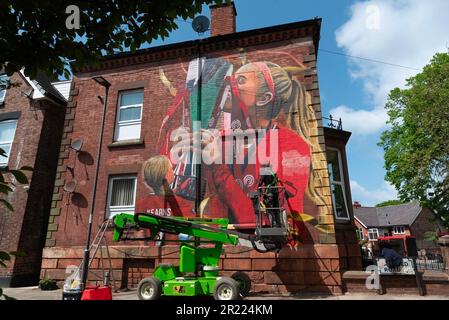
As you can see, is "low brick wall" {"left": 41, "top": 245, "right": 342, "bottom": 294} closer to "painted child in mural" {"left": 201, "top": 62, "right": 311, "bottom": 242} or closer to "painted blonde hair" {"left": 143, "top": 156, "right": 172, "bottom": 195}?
"painted child in mural" {"left": 201, "top": 62, "right": 311, "bottom": 242}

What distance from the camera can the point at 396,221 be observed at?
189 ft

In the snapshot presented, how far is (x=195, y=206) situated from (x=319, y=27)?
9033 mm

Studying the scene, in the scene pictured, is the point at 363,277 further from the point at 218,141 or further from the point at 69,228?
the point at 69,228

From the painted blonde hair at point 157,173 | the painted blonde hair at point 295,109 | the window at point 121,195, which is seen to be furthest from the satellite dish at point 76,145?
the painted blonde hair at point 295,109

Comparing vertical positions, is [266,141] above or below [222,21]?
below

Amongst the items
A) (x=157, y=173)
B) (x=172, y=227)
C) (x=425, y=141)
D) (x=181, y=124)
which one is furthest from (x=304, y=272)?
(x=425, y=141)

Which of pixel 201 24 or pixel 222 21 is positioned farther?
pixel 222 21

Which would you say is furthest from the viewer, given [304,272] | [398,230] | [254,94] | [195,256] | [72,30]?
[398,230]

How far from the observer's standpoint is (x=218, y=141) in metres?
12.5

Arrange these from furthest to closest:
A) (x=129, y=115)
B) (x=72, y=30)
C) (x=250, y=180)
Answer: (x=129, y=115) → (x=250, y=180) → (x=72, y=30)

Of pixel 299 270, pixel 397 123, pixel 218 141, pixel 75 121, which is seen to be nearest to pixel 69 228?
pixel 75 121

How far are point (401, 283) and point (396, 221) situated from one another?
5589cm

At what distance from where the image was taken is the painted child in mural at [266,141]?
37.0ft

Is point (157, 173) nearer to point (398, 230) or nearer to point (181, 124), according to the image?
point (181, 124)
